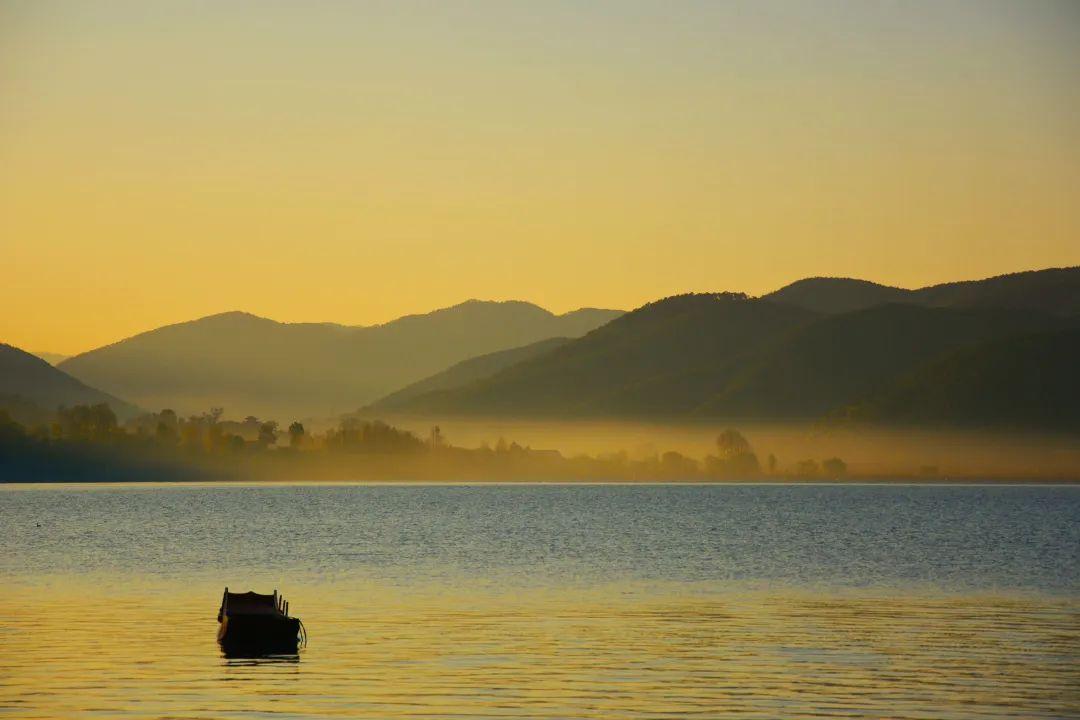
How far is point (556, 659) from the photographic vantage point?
180ft

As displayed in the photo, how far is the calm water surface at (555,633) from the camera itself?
154ft

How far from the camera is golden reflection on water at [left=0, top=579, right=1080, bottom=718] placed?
4616 cm

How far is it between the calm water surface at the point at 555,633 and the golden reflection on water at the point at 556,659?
0.51ft

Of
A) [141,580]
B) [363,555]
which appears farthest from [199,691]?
[363,555]

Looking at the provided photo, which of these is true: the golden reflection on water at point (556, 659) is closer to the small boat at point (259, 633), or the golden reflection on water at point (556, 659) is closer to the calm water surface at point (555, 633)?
Result: the calm water surface at point (555, 633)

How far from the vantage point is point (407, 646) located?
5800 cm

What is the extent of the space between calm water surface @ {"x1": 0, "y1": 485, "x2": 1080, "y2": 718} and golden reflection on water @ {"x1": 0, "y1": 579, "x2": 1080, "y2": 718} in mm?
155

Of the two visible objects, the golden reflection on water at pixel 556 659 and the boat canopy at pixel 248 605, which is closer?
the golden reflection on water at pixel 556 659

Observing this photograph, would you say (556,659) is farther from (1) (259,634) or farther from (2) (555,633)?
(1) (259,634)

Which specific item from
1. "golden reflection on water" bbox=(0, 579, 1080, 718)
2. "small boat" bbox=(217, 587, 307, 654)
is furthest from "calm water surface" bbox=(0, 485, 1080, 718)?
"small boat" bbox=(217, 587, 307, 654)

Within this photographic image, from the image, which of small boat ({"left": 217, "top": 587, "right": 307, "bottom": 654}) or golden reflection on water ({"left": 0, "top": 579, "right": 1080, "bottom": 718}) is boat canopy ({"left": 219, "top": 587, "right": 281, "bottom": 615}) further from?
golden reflection on water ({"left": 0, "top": 579, "right": 1080, "bottom": 718})

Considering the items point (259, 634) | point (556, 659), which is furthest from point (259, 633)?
point (556, 659)

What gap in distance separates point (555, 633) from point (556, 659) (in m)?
7.54

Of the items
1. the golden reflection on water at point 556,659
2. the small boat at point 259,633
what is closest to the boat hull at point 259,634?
the small boat at point 259,633
